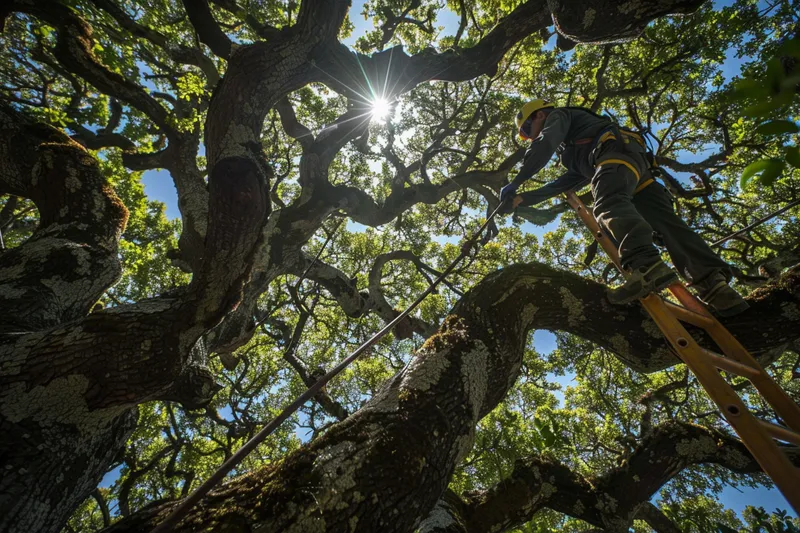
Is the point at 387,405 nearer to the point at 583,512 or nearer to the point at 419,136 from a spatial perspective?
the point at 583,512

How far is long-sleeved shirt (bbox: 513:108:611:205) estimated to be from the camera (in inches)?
123

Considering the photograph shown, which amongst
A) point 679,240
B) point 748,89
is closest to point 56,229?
point 748,89

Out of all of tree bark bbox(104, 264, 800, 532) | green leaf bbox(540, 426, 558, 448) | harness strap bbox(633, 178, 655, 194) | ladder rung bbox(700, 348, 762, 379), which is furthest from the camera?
harness strap bbox(633, 178, 655, 194)

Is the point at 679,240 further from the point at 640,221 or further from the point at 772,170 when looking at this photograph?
the point at 772,170

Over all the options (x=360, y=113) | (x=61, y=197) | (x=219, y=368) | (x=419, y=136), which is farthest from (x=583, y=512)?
(x=219, y=368)

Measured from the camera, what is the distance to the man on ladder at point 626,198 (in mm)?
2463

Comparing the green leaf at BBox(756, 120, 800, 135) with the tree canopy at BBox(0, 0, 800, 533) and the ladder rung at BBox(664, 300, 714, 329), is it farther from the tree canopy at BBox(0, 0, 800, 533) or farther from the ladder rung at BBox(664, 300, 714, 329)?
the ladder rung at BBox(664, 300, 714, 329)

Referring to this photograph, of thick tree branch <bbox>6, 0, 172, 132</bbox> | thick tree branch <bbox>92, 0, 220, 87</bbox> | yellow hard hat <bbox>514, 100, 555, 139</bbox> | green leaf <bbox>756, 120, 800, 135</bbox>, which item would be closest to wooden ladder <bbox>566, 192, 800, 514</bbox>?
green leaf <bbox>756, 120, 800, 135</bbox>

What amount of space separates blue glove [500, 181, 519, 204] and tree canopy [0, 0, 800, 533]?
1.41 ft

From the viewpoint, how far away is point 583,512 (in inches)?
131

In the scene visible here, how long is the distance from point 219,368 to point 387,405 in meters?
9.29

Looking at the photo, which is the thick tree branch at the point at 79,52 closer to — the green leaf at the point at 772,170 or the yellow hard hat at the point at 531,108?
the yellow hard hat at the point at 531,108

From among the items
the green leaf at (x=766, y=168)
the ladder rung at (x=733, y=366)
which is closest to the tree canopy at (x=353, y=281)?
the green leaf at (x=766, y=168)

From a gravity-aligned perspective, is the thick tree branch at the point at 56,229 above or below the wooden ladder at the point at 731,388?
above
